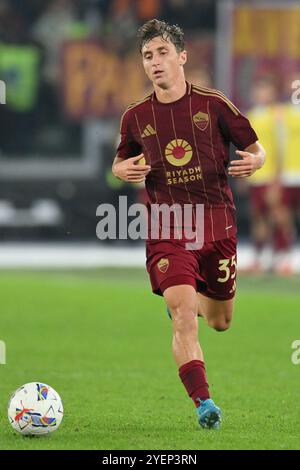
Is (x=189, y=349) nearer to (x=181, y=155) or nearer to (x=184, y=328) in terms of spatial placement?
(x=184, y=328)

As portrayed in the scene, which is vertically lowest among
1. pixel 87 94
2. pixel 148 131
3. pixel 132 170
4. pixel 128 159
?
pixel 132 170

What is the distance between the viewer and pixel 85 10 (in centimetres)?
2211

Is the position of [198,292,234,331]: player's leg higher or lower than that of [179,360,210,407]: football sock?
higher

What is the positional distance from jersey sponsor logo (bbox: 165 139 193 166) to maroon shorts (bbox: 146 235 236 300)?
455 millimetres

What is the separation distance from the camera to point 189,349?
7.58 meters

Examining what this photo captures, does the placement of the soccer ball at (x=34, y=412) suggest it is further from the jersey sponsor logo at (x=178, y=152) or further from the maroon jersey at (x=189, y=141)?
the jersey sponsor logo at (x=178, y=152)

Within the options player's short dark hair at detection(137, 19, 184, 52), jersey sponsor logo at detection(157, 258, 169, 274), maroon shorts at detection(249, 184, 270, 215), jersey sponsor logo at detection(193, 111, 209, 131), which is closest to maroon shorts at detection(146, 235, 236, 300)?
jersey sponsor logo at detection(157, 258, 169, 274)

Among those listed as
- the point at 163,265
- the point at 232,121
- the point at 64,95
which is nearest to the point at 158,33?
the point at 232,121

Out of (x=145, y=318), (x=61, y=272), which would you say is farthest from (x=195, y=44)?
(x=145, y=318)

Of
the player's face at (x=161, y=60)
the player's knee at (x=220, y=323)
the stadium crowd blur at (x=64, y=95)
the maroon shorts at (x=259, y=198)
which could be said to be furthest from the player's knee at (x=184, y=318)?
the stadium crowd blur at (x=64, y=95)

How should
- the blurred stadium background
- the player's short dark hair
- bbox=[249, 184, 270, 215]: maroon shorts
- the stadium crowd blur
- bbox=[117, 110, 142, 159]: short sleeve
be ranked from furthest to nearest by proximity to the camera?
the stadium crowd blur
the blurred stadium background
bbox=[249, 184, 270, 215]: maroon shorts
bbox=[117, 110, 142, 159]: short sleeve
the player's short dark hair

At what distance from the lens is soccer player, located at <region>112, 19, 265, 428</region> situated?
308 inches

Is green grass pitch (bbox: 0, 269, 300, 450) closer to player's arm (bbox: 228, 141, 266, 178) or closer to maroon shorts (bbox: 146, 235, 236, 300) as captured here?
maroon shorts (bbox: 146, 235, 236, 300)

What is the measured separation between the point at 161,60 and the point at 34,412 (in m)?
2.07
